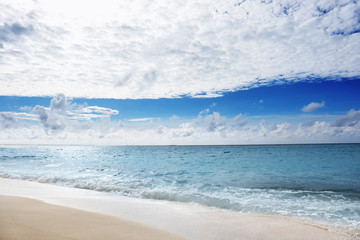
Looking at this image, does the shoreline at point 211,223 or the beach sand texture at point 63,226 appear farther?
the shoreline at point 211,223

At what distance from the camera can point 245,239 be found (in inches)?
221

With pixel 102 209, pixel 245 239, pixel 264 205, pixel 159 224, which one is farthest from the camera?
pixel 264 205

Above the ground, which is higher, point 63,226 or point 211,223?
point 63,226

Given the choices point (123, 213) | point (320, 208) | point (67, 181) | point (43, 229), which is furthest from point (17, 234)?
point (67, 181)

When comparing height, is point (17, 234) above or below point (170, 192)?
above

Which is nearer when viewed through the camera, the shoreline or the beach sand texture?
the beach sand texture

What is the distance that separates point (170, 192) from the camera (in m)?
12.3

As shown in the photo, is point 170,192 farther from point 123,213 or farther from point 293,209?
point 293,209

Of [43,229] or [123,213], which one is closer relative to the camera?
[43,229]

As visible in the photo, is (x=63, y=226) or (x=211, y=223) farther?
(x=211, y=223)

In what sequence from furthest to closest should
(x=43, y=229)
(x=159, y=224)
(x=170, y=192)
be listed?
(x=170, y=192)
(x=159, y=224)
(x=43, y=229)

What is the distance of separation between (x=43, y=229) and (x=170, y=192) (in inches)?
306

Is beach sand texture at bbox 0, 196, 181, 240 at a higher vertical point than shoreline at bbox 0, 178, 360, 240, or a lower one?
higher

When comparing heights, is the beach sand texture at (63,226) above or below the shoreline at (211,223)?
above
